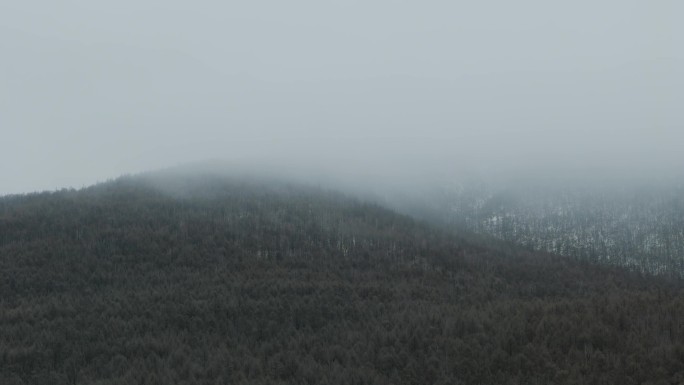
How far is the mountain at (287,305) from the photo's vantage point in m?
14.0

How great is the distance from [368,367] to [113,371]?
747cm

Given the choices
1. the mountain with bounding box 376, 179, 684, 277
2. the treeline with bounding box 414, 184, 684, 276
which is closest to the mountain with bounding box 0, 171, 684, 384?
the treeline with bounding box 414, 184, 684, 276

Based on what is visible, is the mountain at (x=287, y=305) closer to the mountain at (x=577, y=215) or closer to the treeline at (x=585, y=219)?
the treeline at (x=585, y=219)

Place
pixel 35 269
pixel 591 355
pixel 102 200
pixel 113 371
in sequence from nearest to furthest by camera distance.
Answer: pixel 591 355, pixel 113 371, pixel 35 269, pixel 102 200

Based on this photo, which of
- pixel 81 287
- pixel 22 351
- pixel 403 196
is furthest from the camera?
pixel 403 196

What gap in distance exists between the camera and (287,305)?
934 inches

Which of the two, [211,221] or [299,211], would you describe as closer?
[211,221]

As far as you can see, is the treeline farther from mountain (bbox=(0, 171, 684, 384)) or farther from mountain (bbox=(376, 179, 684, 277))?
mountain (bbox=(0, 171, 684, 384))

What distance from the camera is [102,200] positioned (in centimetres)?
5084

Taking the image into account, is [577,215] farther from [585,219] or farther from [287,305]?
[287,305]

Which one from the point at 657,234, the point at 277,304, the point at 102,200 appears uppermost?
the point at 102,200

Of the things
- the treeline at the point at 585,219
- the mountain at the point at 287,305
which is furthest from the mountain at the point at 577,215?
the mountain at the point at 287,305

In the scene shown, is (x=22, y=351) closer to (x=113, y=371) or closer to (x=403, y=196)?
(x=113, y=371)

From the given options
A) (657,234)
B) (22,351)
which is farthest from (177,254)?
(657,234)
